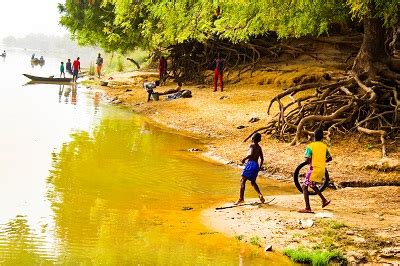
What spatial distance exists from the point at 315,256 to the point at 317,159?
8.17 ft

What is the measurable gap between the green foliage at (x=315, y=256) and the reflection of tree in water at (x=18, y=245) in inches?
123

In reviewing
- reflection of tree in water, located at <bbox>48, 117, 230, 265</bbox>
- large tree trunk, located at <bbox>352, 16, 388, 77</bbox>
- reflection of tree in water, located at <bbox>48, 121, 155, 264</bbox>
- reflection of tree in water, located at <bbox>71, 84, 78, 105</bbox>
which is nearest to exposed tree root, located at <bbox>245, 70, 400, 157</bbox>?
large tree trunk, located at <bbox>352, 16, 388, 77</bbox>

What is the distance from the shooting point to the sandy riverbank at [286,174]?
8.06 m

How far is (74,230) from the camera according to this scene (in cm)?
842

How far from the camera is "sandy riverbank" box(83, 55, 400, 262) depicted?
26.5 feet

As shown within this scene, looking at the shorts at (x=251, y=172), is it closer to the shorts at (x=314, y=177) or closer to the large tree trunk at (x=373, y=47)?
the shorts at (x=314, y=177)

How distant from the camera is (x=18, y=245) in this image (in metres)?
7.64

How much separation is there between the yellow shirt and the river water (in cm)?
198

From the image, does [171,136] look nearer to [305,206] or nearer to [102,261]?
[305,206]

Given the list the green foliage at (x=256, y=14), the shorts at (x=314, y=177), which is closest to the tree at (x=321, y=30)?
the green foliage at (x=256, y=14)

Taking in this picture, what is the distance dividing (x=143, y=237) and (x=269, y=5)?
26.6ft

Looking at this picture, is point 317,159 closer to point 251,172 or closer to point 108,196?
point 251,172

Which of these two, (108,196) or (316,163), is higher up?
(316,163)

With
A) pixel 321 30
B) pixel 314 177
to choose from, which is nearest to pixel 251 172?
pixel 314 177
